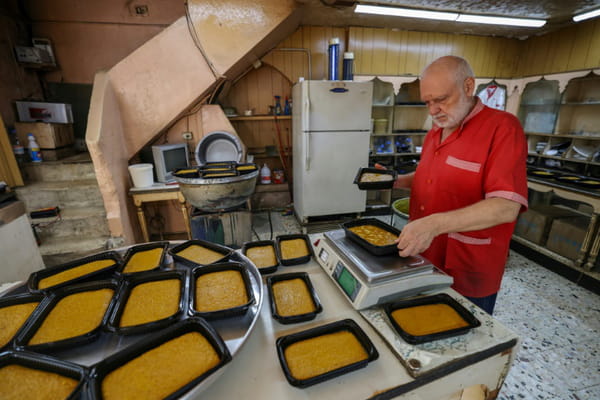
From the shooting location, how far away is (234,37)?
9.68ft

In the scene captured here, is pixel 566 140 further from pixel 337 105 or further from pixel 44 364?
pixel 44 364

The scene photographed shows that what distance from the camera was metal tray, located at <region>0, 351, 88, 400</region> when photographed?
24.6 inches

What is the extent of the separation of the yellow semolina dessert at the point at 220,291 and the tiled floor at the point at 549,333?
1304 millimetres

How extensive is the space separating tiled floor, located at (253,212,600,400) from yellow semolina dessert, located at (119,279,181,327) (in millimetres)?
1512

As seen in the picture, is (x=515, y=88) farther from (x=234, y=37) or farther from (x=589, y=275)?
(x=234, y=37)

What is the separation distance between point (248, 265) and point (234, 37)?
2.81m

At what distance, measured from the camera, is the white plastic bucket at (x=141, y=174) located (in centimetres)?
286

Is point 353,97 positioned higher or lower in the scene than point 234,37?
lower

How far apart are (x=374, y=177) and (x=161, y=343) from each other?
4.05 ft

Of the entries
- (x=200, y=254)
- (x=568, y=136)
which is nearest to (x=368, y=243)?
(x=200, y=254)

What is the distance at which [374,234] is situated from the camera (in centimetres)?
120

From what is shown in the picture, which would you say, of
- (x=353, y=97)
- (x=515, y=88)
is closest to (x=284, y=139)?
(x=353, y=97)

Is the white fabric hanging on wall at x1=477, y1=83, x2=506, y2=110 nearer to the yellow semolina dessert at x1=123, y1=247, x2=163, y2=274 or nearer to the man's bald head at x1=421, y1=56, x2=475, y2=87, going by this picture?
the man's bald head at x1=421, y1=56, x2=475, y2=87

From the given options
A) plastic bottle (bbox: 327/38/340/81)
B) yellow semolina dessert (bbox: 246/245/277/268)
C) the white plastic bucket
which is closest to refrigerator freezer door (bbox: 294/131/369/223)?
plastic bottle (bbox: 327/38/340/81)
